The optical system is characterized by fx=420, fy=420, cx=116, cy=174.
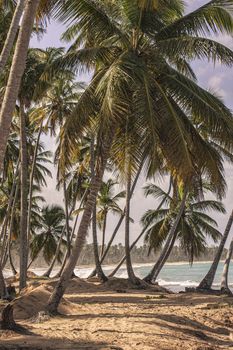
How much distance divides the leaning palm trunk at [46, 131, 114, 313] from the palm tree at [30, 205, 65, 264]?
2642cm

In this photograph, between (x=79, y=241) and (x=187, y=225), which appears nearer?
(x=79, y=241)

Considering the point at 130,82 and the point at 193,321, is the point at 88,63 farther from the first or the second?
the point at 193,321

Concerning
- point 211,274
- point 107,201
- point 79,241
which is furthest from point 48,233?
point 79,241

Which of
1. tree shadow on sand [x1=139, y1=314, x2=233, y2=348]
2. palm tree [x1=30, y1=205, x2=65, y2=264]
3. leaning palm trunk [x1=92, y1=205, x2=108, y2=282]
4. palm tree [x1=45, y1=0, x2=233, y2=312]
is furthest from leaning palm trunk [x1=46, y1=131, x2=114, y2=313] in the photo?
palm tree [x1=30, y1=205, x2=65, y2=264]

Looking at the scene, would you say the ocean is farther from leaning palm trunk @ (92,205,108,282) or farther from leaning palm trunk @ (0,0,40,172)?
leaning palm trunk @ (0,0,40,172)

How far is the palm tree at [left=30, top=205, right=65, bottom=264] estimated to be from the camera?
36250 millimetres

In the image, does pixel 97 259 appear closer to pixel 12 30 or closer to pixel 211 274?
pixel 211 274

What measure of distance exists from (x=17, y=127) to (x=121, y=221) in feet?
29.7

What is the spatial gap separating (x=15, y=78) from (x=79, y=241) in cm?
419

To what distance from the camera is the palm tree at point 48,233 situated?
36.2 metres

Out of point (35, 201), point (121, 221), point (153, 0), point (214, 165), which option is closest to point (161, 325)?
point (214, 165)

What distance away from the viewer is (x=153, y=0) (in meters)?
9.51

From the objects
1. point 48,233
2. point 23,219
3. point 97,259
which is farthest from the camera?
point 48,233

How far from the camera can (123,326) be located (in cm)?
838
